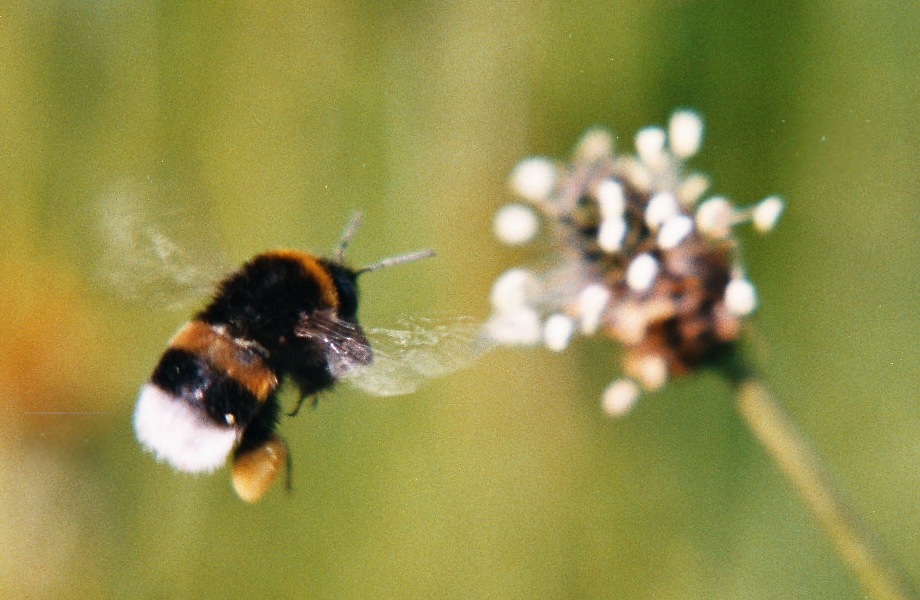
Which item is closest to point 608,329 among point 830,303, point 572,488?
point 572,488

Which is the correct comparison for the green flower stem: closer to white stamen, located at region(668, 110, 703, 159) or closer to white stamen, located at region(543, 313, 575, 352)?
white stamen, located at region(543, 313, 575, 352)

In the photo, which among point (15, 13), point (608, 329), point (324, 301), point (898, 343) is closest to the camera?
point (324, 301)

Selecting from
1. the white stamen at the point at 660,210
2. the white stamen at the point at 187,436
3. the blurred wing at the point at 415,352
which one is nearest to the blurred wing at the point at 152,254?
the white stamen at the point at 187,436

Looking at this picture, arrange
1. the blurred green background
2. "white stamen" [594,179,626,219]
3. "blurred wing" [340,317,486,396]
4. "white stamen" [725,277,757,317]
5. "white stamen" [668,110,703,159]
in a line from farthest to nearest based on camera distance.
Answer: the blurred green background → "white stamen" [668,110,703,159] → "white stamen" [594,179,626,219] → "white stamen" [725,277,757,317] → "blurred wing" [340,317,486,396]

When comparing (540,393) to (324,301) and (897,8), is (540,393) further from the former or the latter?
(897,8)

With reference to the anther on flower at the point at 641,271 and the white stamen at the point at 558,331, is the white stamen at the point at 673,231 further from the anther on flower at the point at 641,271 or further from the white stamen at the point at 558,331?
the white stamen at the point at 558,331

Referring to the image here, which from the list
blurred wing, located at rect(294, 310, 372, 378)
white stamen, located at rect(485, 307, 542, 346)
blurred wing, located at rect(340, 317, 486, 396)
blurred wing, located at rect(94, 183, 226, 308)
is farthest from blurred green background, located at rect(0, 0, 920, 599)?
blurred wing, located at rect(340, 317, 486, 396)
